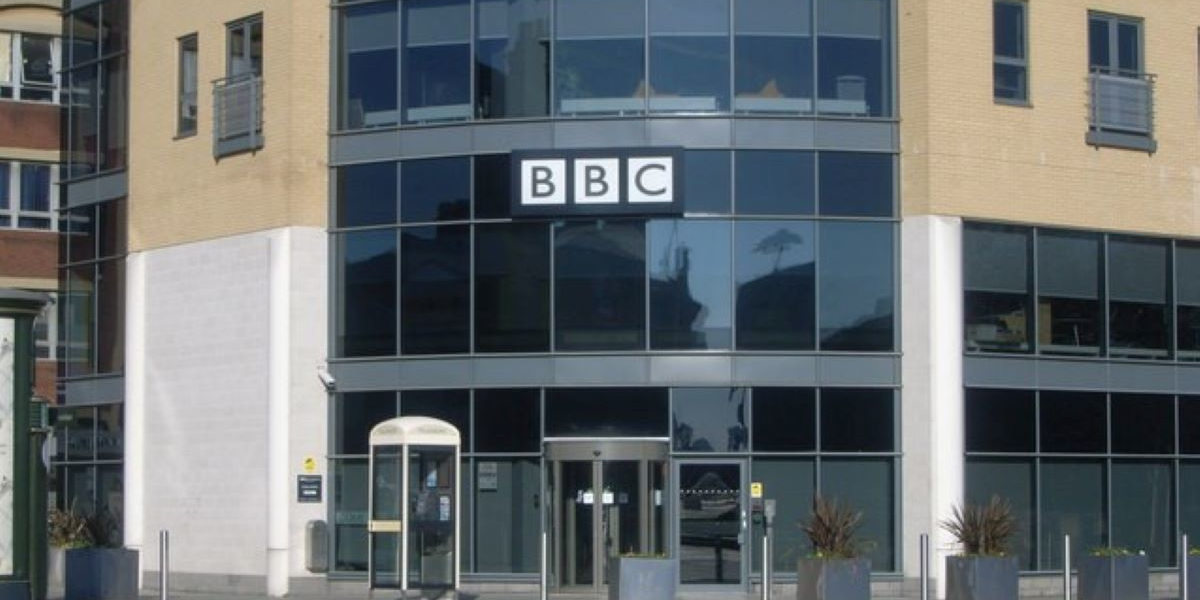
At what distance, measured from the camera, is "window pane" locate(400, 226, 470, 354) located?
35.7 m

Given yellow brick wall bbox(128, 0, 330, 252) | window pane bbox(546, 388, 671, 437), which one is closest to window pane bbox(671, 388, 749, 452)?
window pane bbox(546, 388, 671, 437)

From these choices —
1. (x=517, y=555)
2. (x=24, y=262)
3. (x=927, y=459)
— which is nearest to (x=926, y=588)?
(x=927, y=459)

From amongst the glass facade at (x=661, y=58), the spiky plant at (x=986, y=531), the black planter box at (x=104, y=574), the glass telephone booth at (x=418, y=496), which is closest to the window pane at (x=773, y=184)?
the glass facade at (x=661, y=58)

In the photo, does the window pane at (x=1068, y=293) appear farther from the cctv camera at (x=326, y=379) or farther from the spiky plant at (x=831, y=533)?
the cctv camera at (x=326, y=379)

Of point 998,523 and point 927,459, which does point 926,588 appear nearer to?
point 998,523

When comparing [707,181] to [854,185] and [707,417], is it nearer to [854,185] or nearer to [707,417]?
[854,185]

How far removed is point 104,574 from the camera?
32.6 meters

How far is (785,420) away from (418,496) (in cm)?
695

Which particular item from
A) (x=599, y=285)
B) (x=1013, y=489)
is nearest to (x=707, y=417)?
(x=599, y=285)

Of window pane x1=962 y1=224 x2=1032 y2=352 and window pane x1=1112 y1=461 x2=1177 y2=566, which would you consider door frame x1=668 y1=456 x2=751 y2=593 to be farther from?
window pane x1=1112 y1=461 x2=1177 y2=566

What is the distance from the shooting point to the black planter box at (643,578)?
97.5 feet

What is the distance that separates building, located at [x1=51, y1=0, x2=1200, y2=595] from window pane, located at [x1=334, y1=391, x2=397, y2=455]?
0.21 feet

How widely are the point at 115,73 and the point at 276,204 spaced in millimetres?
6656

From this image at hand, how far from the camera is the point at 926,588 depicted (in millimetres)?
28344
